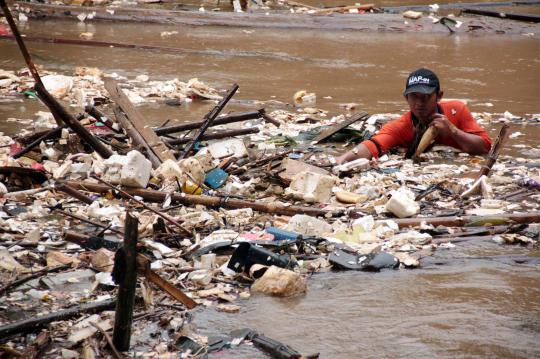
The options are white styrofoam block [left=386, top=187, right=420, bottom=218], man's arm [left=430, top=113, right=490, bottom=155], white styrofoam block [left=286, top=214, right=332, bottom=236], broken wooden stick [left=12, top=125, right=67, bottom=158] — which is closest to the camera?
white styrofoam block [left=286, top=214, right=332, bottom=236]

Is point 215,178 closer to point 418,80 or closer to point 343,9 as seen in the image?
point 418,80

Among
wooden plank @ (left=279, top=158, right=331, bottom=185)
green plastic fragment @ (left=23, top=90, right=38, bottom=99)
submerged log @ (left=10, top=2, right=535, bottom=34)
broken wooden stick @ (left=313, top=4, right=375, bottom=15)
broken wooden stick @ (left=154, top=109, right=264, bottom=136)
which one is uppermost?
broken wooden stick @ (left=313, top=4, right=375, bottom=15)

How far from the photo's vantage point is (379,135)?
280 inches

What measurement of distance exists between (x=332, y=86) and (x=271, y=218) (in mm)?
5017

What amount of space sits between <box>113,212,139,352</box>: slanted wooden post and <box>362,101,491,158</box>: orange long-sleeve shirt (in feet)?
12.9

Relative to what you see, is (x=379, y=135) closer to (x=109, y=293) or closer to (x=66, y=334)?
(x=109, y=293)

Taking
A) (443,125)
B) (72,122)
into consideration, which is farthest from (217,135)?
(443,125)

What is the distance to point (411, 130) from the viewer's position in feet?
23.3

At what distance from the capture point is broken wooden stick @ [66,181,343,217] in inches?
216

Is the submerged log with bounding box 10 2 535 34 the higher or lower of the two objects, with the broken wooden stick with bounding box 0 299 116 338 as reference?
higher

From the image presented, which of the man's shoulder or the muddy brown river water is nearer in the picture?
the muddy brown river water

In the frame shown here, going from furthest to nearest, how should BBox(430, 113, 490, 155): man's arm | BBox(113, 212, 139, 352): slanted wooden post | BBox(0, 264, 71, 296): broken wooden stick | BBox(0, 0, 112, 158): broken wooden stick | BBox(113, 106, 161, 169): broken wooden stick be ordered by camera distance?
BBox(430, 113, 490, 155): man's arm < BBox(113, 106, 161, 169): broken wooden stick < BBox(0, 0, 112, 158): broken wooden stick < BBox(0, 264, 71, 296): broken wooden stick < BBox(113, 212, 139, 352): slanted wooden post

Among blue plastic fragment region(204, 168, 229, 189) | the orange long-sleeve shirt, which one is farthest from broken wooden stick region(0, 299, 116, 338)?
the orange long-sleeve shirt

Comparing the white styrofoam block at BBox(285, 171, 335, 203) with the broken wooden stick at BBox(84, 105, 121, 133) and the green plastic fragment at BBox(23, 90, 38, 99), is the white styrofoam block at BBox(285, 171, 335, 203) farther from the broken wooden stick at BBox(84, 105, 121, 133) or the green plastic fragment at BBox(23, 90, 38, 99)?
the green plastic fragment at BBox(23, 90, 38, 99)
